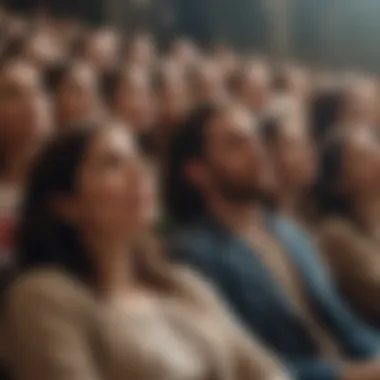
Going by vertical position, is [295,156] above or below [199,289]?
above

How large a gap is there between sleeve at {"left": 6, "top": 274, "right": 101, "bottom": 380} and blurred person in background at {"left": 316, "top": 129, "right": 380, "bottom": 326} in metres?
0.59

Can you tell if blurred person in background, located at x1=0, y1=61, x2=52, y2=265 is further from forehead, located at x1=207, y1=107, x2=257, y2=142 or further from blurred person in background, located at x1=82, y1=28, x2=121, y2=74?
forehead, located at x1=207, y1=107, x2=257, y2=142

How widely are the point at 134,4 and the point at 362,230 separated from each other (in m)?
0.53

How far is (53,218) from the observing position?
41.6 inches

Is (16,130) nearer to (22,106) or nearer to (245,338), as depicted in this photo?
(22,106)

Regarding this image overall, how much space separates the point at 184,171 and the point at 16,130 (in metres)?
0.26

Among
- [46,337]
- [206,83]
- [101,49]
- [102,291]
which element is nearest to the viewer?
[46,337]

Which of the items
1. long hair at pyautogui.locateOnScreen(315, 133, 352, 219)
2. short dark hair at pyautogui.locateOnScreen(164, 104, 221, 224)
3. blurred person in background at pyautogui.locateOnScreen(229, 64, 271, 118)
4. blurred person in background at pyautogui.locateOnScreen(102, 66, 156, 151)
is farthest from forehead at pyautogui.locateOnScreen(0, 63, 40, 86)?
long hair at pyautogui.locateOnScreen(315, 133, 352, 219)

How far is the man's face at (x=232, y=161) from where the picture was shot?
1.33 meters

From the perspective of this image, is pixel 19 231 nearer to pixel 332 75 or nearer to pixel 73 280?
pixel 73 280

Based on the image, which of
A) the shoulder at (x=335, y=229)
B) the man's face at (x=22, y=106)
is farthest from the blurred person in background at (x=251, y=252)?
the man's face at (x=22, y=106)

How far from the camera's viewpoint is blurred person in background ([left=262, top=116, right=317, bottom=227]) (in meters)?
1.46

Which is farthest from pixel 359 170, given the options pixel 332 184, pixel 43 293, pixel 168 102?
pixel 43 293

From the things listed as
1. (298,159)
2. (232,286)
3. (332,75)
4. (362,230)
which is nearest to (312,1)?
(332,75)
